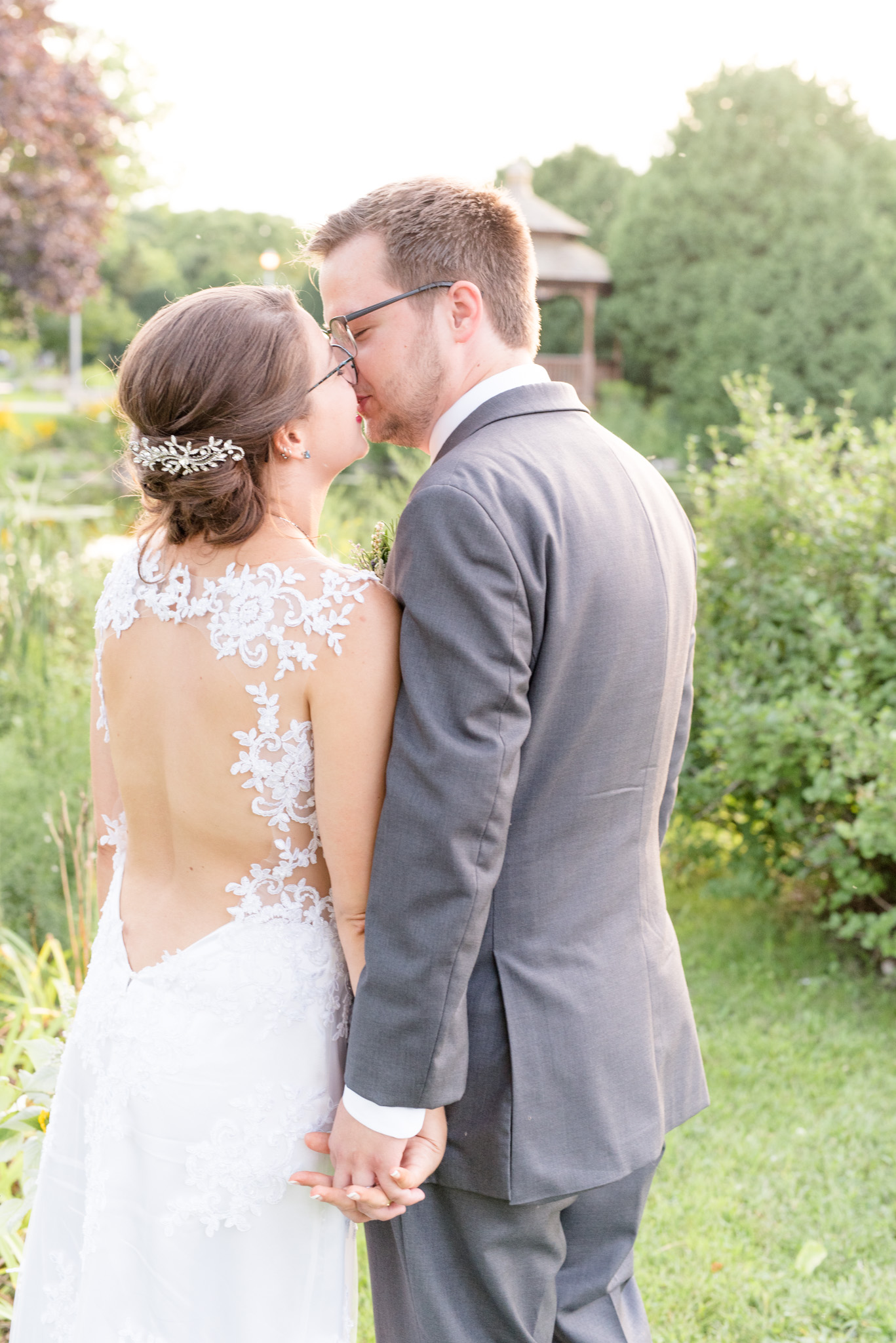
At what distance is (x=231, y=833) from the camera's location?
1.72 m

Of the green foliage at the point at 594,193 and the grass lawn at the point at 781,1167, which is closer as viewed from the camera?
the grass lawn at the point at 781,1167

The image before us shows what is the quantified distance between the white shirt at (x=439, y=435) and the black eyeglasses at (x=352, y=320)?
0.18m

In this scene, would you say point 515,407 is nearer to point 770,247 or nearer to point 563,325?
point 770,247

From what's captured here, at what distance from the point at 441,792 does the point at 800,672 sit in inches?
125

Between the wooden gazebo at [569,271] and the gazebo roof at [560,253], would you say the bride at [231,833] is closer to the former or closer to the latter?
the wooden gazebo at [569,271]

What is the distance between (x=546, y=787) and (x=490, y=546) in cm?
39

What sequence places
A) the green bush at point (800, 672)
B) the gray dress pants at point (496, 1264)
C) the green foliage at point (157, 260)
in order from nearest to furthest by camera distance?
the gray dress pants at point (496, 1264) → the green bush at point (800, 672) → the green foliage at point (157, 260)

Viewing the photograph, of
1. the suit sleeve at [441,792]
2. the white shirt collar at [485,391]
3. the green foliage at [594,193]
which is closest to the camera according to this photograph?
the suit sleeve at [441,792]

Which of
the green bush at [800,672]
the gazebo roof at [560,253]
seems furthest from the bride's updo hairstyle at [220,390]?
the gazebo roof at [560,253]

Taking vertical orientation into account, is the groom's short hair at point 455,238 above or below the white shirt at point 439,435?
above

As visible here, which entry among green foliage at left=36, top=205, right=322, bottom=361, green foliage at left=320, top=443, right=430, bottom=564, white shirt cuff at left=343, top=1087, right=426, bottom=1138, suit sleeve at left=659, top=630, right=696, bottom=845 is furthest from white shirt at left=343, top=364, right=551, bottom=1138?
green foliage at left=36, top=205, right=322, bottom=361

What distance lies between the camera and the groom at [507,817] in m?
1.54

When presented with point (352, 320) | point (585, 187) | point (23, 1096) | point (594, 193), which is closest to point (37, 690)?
point (23, 1096)

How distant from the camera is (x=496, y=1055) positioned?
1654 mm
